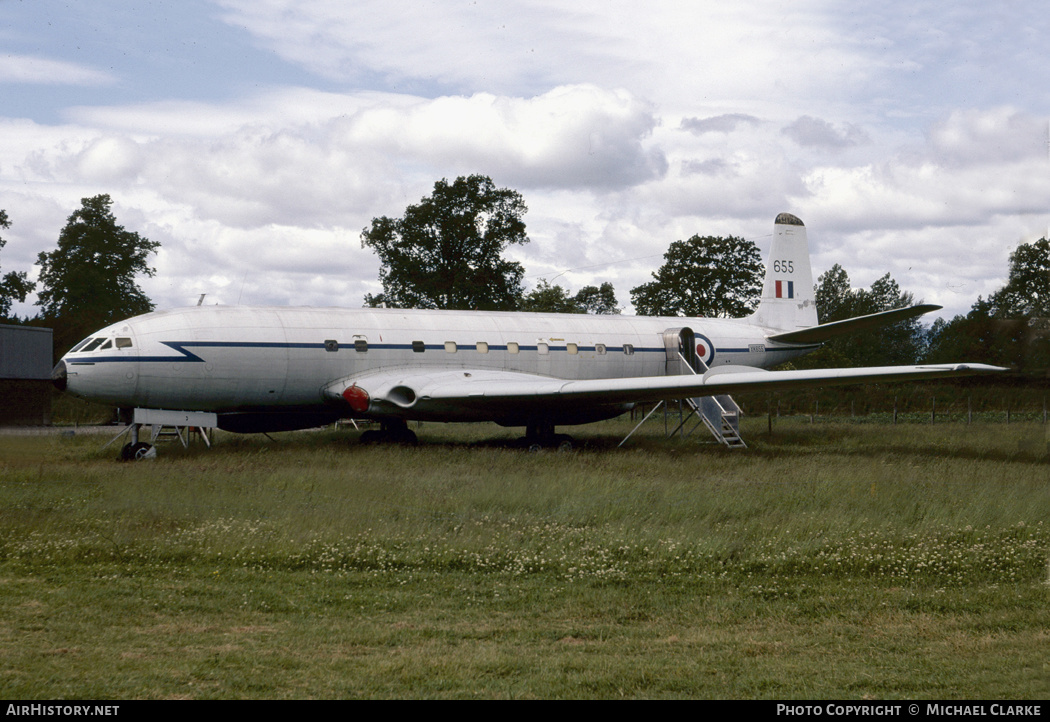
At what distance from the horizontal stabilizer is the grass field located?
4721 millimetres

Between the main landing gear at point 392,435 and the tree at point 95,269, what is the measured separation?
3992cm

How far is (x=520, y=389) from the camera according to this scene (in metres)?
22.2

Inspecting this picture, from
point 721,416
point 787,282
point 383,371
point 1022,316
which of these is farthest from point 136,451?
point 787,282

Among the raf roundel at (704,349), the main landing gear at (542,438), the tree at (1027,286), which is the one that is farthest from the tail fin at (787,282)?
the tree at (1027,286)

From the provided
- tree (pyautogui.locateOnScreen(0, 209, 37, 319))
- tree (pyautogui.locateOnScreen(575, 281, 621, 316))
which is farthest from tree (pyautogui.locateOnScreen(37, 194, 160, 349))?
tree (pyautogui.locateOnScreen(575, 281, 621, 316))

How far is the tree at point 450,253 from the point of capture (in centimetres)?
5972

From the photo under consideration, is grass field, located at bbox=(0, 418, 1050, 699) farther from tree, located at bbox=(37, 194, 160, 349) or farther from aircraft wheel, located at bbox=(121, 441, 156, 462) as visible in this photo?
tree, located at bbox=(37, 194, 160, 349)

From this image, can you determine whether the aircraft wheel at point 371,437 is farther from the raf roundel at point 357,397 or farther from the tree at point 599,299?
the tree at point 599,299

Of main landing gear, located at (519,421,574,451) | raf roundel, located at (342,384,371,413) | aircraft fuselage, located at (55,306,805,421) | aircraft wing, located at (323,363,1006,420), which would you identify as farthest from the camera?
main landing gear, located at (519,421,574,451)

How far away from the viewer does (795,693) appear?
233 inches

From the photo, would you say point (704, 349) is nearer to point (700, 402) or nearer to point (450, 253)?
point (700, 402)

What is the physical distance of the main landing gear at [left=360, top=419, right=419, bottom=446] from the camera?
82.8 feet

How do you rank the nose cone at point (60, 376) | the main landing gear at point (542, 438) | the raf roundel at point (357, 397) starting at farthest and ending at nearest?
the main landing gear at point (542, 438)
the raf roundel at point (357, 397)
the nose cone at point (60, 376)

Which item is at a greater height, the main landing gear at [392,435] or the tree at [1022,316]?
the tree at [1022,316]
